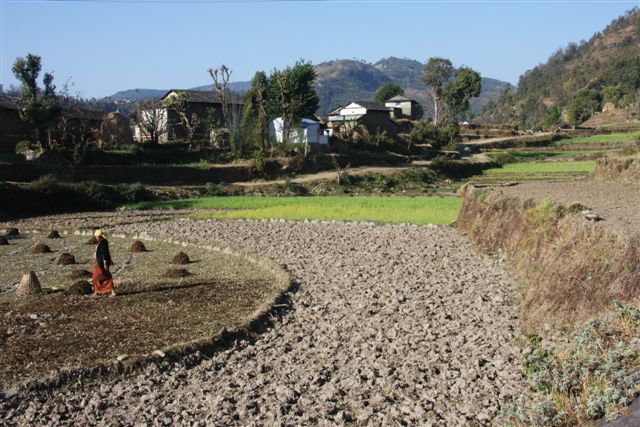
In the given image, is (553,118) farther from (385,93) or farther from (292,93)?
(292,93)

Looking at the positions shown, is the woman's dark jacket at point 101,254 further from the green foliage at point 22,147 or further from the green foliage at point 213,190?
the green foliage at point 22,147

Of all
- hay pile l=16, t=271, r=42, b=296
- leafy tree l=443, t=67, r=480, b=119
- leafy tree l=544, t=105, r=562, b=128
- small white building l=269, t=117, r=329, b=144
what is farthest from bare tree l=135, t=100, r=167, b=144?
leafy tree l=544, t=105, r=562, b=128

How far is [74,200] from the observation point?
33.2m

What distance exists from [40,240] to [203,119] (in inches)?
1154

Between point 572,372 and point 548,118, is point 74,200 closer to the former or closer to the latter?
point 572,372

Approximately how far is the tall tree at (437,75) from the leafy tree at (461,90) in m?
1.76

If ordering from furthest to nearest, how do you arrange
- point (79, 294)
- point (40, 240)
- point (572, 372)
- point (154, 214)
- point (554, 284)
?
point (154, 214) → point (40, 240) → point (79, 294) → point (554, 284) → point (572, 372)

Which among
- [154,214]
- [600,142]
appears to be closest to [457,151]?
[600,142]

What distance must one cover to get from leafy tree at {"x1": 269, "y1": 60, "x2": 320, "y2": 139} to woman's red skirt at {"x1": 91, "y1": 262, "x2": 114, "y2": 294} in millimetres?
41273

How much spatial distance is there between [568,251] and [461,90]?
8565 centimetres

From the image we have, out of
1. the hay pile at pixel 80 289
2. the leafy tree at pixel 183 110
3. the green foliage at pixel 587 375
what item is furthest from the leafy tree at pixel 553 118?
the green foliage at pixel 587 375

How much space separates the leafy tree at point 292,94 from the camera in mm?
55438

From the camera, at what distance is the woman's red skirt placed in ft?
46.2

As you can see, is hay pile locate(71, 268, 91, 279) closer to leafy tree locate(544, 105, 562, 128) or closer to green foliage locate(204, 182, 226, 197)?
green foliage locate(204, 182, 226, 197)
